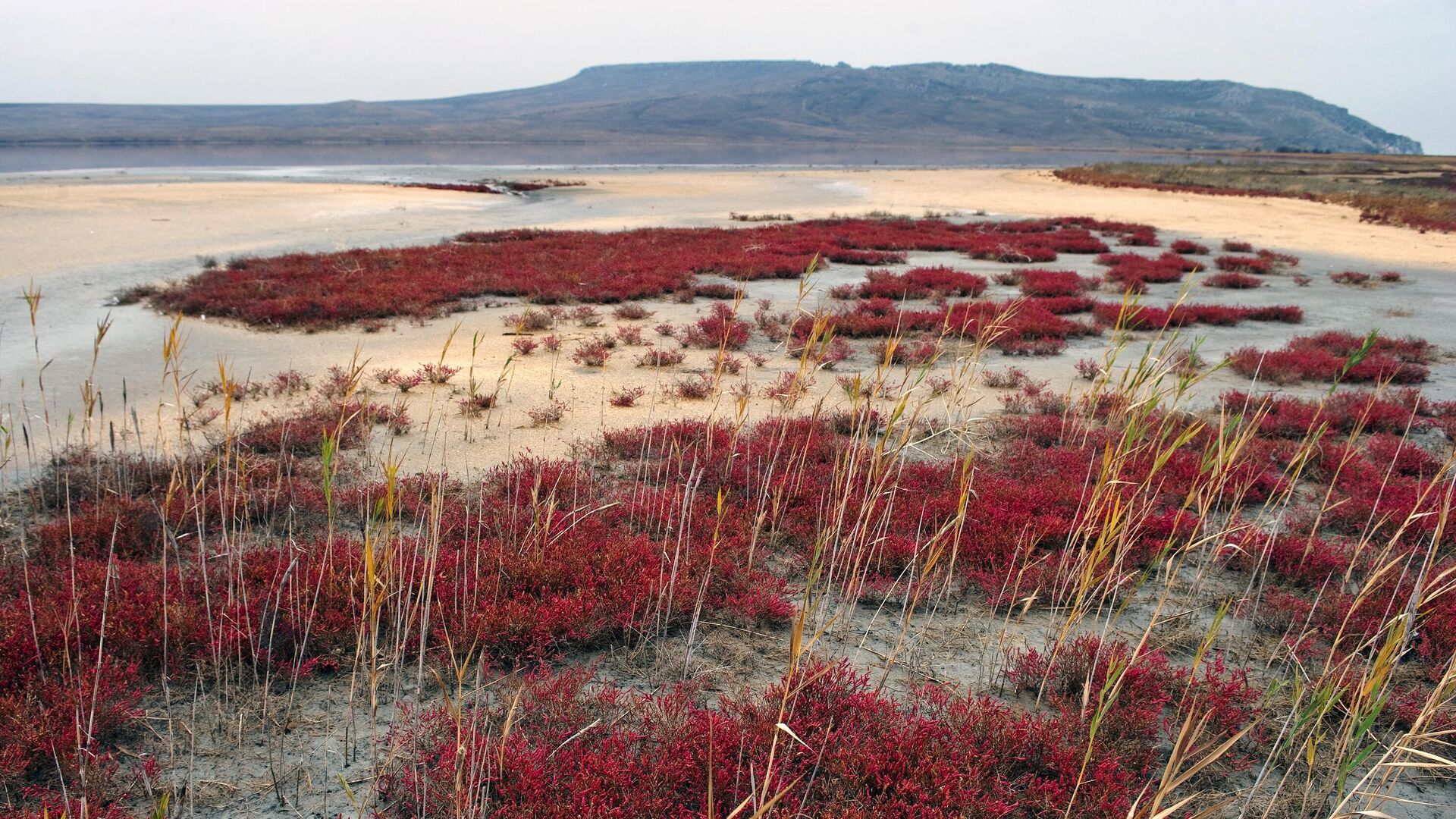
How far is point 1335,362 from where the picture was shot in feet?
31.2

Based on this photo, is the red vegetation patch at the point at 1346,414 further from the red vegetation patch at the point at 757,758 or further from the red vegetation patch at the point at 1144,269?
the red vegetation patch at the point at 1144,269

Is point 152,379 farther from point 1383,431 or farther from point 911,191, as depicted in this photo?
point 911,191

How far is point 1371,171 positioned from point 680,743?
3705 inches

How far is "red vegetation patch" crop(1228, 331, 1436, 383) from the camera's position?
30.1 feet

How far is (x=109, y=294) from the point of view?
1291 centimetres

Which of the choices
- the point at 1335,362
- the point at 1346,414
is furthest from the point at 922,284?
the point at 1346,414

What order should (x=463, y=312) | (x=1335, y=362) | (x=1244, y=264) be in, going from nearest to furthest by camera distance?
(x=1335, y=362) → (x=463, y=312) → (x=1244, y=264)

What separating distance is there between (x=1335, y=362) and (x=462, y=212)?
1071 inches

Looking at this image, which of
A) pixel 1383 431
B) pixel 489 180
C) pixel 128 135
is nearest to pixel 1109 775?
pixel 1383 431

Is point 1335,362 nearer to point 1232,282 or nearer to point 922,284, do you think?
point 922,284

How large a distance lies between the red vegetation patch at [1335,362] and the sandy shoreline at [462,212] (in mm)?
13152

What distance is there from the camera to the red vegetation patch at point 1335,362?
9.18 metres

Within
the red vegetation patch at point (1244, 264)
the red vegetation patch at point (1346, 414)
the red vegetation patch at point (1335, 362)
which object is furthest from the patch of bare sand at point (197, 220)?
the red vegetation patch at point (1244, 264)

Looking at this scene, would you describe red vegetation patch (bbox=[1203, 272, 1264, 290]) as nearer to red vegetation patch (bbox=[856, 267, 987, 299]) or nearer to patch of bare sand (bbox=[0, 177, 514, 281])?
red vegetation patch (bbox=[856, 267, 987, 299])
